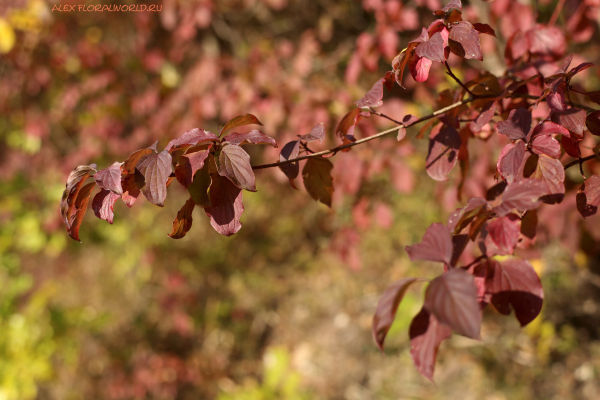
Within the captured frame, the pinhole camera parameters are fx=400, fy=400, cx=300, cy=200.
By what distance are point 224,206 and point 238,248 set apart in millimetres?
3158

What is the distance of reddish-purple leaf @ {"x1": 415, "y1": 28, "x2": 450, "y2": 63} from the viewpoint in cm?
59

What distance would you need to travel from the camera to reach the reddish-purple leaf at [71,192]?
61cm

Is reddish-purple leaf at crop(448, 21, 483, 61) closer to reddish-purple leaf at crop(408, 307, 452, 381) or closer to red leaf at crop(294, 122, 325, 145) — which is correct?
red leaf at crop(294, 122, 325, 145)

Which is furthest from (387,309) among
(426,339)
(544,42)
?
(544,42)

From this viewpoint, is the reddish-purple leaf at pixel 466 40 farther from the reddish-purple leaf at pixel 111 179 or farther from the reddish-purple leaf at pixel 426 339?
the reddish-purple leaf at pixel 111 179

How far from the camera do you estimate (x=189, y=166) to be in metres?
0.62

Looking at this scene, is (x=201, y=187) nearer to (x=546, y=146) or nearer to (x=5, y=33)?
(x=546, y=146)

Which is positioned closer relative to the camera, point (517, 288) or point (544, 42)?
point (517, 288)

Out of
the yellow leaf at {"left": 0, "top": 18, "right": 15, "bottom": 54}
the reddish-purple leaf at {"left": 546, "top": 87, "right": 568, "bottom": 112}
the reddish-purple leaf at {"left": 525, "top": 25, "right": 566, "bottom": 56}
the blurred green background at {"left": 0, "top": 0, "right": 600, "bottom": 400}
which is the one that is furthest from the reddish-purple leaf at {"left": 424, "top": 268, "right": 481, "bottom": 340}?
the yellow leaf at {"left": 0, "top": 18, "right": 15, "bottom": 54}

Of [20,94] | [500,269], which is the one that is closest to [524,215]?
A: [500,269]

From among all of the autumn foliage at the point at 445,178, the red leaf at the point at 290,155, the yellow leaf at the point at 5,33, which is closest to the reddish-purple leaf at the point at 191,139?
the autumn foliage at the point at 445,178

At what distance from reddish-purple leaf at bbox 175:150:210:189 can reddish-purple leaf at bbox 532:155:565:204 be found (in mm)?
511

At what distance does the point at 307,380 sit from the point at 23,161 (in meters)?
4.25

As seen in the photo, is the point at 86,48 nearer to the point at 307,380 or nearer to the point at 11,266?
the point at 11,266
